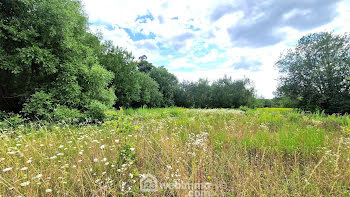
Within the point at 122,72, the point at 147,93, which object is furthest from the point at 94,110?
the point at 147,93

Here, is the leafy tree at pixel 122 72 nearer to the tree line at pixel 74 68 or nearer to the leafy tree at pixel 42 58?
the tree line at pixel 74 68

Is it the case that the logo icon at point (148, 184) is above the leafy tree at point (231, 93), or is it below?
below

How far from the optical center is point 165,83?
99.8 ft

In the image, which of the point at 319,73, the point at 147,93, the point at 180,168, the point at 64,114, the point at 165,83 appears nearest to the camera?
the point at 180,168

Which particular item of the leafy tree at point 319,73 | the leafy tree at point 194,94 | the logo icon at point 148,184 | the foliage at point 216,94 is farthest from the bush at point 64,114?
the leafy tree at point 194,94

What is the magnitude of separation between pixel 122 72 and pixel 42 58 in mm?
11018

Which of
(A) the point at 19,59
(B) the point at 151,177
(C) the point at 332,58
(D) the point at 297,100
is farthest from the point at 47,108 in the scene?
(C) the point at 332,58

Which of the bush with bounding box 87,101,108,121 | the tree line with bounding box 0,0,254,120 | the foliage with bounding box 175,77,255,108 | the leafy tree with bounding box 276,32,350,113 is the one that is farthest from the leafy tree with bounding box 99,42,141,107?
the leafy tree with bounding box 276,32,350,113

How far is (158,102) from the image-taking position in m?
25.1

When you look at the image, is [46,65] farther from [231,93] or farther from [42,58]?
[231,93]

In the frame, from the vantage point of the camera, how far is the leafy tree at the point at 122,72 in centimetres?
1666

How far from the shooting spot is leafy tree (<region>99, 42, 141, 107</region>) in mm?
16656

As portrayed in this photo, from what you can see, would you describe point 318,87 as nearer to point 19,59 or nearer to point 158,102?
point 158,102

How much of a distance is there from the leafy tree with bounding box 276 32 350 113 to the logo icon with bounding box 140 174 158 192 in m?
21.0
